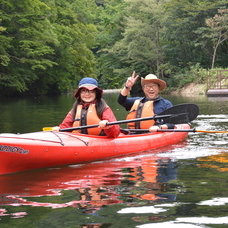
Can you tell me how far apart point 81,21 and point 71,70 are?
9.48 m

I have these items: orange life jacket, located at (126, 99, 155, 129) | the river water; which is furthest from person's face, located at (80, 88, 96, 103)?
orange life jacket, located at (126, 99, 155, 129)

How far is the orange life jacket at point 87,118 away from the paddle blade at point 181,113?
50.1 inches

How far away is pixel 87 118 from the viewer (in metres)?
6.32

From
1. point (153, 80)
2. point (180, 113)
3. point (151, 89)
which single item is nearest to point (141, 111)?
point (151, 89)

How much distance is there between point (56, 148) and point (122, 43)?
30878 mm

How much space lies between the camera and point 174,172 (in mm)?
5168

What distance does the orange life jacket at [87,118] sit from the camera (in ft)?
20.7

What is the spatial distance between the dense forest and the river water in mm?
19853

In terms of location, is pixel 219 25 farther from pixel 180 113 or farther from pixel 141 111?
pixel 180 113

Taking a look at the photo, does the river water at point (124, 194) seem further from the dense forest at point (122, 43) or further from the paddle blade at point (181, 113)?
the dense forest at point (122, 43)

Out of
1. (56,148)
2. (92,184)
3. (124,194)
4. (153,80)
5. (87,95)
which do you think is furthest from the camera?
(153,80)

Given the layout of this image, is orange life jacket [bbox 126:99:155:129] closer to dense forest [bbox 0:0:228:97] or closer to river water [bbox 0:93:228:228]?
river water [bbox 0:93:228:228]

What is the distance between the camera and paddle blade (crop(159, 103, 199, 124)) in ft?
23.3

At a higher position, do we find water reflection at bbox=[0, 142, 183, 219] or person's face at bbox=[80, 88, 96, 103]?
person's face at bbox=[80, 88, 96, 103]
